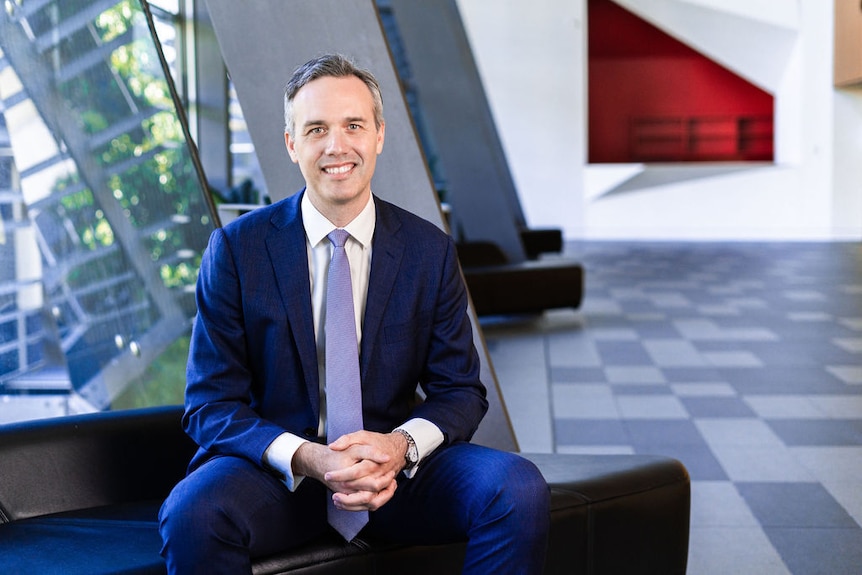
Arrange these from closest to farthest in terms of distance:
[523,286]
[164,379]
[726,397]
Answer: [164,379], [726,397], [523,286]

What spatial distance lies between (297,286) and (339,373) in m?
0.22

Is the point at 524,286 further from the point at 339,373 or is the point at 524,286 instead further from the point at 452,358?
the point at 339,373

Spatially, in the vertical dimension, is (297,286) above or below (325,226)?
below

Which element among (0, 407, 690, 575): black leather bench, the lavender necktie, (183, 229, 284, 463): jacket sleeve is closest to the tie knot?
the lavender necktie

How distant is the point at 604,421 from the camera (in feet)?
16.4

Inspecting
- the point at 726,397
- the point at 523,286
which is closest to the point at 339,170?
the point at 726,397

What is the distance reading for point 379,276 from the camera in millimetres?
2377

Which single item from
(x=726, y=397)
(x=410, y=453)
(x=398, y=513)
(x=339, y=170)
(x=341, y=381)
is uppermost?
(x=339, y=170)

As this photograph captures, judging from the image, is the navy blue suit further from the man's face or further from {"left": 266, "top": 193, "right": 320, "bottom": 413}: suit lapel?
the man's face

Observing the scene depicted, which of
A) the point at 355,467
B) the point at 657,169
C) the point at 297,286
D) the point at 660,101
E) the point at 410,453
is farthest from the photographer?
the point at 660,101

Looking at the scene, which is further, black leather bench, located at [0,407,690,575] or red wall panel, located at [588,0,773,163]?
→ red wall panel, located at [588,0,773,163]

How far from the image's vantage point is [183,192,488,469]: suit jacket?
2.30 m

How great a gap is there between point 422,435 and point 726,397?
360 cm

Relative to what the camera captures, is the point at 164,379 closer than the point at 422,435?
No
